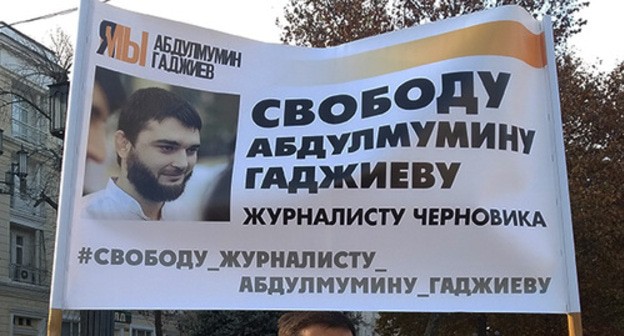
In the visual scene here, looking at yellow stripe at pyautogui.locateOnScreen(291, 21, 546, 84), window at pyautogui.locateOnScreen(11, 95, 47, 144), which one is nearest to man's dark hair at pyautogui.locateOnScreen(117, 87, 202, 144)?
→ yellow stripe at pyautogui.locateOnScreen(291, 21, 546, 84)

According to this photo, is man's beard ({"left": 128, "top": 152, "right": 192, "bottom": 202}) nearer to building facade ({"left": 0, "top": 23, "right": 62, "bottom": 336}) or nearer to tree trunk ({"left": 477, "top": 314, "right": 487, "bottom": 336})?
tree trunk ({"left": 477, "top": 314, "right": 487, "bottom": 336})

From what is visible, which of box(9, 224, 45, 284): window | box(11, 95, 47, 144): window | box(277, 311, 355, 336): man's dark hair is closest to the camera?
box(277, 311, 355, 336): man's dark hair

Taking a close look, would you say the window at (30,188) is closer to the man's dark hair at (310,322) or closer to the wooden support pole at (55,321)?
the wooden support pole at (55,321)

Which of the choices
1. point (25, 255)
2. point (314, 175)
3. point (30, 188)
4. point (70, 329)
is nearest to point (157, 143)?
point (314, 175)

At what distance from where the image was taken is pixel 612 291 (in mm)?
19703

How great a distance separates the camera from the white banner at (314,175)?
3.08 m

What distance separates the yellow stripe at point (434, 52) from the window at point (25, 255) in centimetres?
2990

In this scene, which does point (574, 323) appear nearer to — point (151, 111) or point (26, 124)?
point (151, 111)

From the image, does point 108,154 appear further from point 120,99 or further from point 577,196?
point 577,196

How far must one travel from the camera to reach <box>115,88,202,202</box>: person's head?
124 inches

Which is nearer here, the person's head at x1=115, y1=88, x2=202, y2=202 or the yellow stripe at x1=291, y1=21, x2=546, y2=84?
the person's head at x1=115, y1=88, x2=202, y2=202

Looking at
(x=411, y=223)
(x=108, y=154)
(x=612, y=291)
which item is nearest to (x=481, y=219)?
(x=411, y=223)

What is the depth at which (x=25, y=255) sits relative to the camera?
32625 millimetres

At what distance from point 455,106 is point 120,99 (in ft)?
4.04
